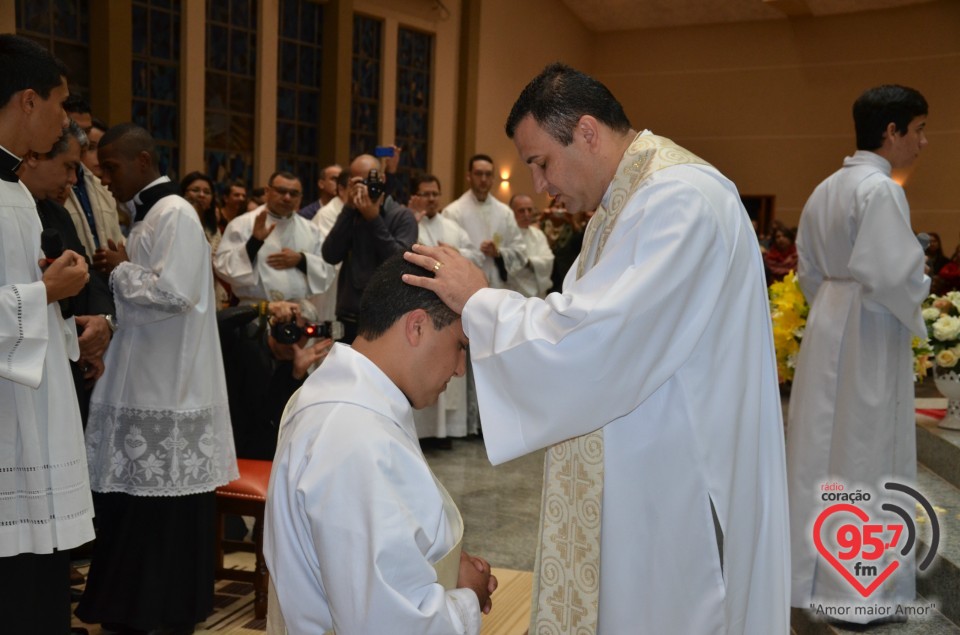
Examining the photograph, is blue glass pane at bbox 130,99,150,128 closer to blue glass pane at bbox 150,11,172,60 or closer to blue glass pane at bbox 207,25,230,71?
blue glass pane at bbox 150,11,172,60

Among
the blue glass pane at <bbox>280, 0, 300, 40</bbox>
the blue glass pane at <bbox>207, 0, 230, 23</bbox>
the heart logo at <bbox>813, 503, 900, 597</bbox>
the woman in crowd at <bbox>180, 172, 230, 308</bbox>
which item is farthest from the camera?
the blue glass pane at <bbox>280, 0, 300, 40</bbox>

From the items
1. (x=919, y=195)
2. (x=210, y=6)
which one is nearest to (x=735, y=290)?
(x=210, y=6)

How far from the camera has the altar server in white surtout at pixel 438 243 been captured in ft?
23.7

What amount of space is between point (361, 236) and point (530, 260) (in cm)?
231

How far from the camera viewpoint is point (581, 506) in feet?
7.34

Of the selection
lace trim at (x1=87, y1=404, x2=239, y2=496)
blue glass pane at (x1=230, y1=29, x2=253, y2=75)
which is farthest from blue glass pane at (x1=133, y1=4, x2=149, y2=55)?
lace trim at (x1=87, y1=404, x2=239, y2=496)

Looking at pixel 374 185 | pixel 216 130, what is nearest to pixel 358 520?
pixel 374 185

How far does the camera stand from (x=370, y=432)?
65.2 inches

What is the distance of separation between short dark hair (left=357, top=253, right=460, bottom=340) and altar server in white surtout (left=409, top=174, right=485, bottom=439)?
5.28 metres

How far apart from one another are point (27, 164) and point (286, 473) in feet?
7.03

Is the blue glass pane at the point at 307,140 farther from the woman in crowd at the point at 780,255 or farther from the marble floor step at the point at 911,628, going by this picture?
the marble floor step at the point at 911,628

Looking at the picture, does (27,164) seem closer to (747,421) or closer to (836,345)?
(747,421)

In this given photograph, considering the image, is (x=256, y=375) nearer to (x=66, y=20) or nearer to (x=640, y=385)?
(x=640, y=385)

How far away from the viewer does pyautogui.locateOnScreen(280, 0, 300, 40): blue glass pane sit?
1227cm
